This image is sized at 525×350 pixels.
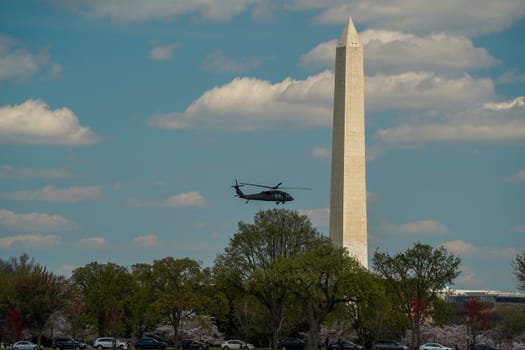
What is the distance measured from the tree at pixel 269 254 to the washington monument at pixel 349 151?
36.9 ft

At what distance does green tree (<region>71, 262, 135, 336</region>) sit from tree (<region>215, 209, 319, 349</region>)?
1833 cm

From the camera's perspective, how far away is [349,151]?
108 meters

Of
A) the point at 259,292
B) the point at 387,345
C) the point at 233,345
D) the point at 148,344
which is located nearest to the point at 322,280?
the point at 259,292

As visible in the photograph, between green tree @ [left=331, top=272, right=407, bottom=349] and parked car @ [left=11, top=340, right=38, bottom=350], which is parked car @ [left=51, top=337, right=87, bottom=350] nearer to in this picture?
parked car @ [left=11, top=340, right=38, bottom=350]

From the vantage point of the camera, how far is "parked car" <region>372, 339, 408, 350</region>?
326ft

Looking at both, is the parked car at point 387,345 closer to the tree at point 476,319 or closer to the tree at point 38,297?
the tree at point 476,319

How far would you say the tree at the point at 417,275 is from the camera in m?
96.8

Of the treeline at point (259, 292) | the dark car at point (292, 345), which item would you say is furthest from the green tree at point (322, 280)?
the dark car at point (292, 345)

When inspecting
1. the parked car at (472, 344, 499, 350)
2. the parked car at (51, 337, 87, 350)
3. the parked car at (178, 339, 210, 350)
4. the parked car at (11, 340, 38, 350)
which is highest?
the parked car at (472, 344, 499, 350)

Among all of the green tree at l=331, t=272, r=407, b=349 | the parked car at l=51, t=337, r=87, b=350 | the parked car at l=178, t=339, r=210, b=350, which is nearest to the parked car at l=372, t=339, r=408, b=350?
the green tree at l=331, t=272, r=407, b=349

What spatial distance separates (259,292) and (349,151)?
22177mm

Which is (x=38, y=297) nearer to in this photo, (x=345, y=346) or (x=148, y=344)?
(x=148, y=344)

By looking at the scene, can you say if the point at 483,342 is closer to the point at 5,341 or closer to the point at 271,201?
the point at 271,201

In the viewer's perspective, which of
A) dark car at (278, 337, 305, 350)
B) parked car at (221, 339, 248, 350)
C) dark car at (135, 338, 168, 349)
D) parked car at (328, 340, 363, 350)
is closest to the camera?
parked car at (328, 340, 363, 350)
